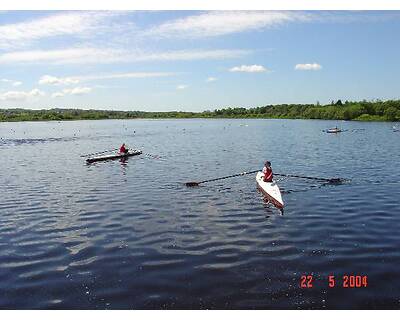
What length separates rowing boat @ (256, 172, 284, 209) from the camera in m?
29.7

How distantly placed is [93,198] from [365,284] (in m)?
22.6

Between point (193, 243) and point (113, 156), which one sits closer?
point (193, 243)

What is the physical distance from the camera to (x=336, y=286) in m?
16.8

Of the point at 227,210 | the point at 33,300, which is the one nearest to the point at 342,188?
the point at 227,210
